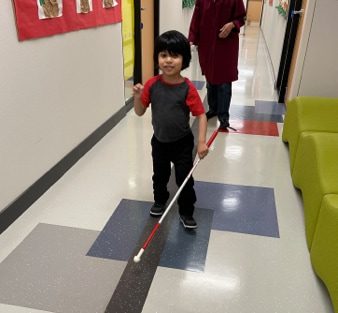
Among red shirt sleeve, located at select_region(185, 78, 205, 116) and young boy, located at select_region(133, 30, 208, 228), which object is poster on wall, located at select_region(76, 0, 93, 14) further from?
red shirt sleeve, located at select_region(185, 78, 205, 116)

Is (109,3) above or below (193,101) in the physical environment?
above

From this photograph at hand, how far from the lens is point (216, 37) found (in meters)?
3.03

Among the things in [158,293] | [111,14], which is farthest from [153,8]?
[158,293]

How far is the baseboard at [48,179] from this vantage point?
6.31 feet

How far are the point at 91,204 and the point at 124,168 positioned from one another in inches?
20.1

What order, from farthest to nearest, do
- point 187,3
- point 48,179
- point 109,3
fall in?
1. point 187,3
2. point 109,3
3. point 48,179

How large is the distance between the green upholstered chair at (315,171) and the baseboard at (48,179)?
162 centimetres

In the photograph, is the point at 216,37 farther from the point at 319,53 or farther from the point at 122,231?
the point at 122,231

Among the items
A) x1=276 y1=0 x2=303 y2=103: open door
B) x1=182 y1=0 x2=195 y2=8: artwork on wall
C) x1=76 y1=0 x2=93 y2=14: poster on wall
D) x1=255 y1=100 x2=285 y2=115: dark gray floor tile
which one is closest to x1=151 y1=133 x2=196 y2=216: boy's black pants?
x1=76 y1=0 x2=93 y2=14: poster on wall

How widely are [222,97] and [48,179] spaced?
1.84 metres

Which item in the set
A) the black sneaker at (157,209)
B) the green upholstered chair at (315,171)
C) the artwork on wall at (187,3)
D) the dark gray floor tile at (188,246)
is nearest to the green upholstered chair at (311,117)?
the green upholstered chair at (315,171)

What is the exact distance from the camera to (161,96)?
166 cm

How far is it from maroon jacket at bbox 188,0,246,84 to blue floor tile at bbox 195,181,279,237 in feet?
4.21

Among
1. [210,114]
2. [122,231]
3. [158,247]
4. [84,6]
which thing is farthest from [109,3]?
[158,247]
